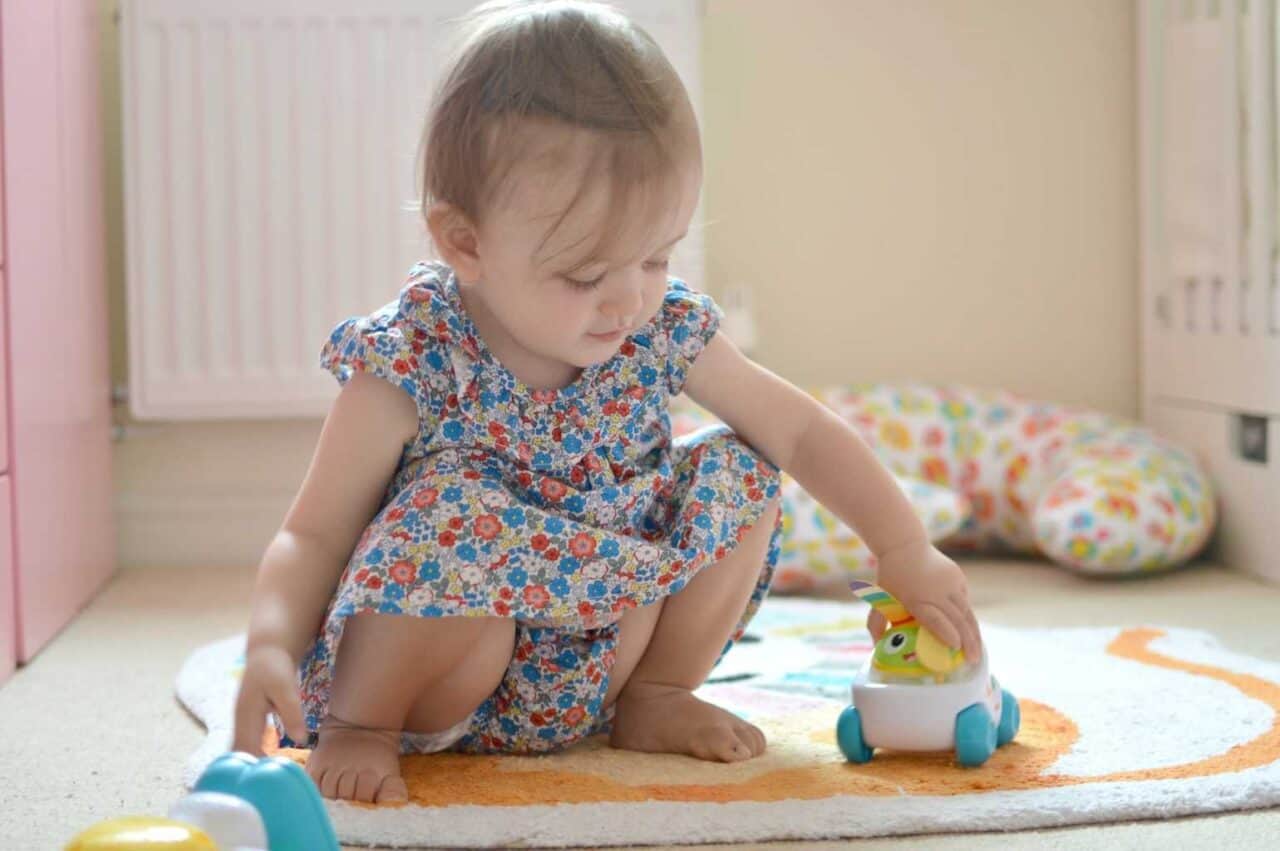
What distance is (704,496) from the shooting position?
1093 mm

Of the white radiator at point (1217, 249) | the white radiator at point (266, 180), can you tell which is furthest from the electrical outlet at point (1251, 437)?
the white radiator at point (266, 180)

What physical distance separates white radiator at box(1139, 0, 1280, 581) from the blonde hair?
104 centimetres

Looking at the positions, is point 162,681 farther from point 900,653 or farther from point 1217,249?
point 1217,249

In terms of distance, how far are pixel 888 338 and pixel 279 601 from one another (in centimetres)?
141

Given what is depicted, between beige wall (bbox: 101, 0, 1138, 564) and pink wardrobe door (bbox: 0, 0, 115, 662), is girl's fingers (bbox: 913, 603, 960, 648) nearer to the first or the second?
pink wardrobe door (bbox: 0, 0, 115, 662)

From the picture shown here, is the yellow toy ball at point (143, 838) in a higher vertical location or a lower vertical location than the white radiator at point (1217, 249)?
lower

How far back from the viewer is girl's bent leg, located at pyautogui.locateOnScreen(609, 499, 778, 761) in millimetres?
1069

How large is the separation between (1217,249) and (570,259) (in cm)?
122

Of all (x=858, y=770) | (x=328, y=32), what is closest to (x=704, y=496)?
(x=858, y=770)

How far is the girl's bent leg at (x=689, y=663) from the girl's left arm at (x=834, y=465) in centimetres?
5

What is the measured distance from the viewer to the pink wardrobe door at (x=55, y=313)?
58.3 inches

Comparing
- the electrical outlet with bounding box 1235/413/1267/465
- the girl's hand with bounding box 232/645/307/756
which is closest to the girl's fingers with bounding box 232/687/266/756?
the girl's hand with bounding box 232/645/307/756

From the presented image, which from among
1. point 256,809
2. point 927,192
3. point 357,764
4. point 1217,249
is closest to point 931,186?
point 927,192

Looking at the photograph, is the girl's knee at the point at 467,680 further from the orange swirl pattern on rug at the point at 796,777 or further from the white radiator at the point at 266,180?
the white radiator at the point at 266,180
